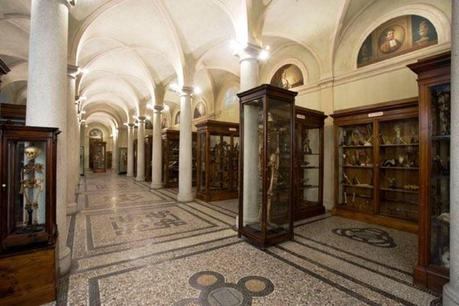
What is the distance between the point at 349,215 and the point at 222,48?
23.5 feet

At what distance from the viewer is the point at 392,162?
5441mm

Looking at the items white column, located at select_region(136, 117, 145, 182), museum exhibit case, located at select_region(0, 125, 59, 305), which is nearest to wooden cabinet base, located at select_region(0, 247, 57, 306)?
museum exhibit case, located at select_region(0, 125, 59, 305)

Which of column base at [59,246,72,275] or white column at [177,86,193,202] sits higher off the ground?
white column at [177,86,193,202]

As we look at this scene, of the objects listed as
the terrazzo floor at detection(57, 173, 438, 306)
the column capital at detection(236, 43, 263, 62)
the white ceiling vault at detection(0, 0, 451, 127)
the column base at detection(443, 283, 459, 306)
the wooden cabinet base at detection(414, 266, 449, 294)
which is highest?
the white ceiling vault at detection(0, 0, 451, 127)

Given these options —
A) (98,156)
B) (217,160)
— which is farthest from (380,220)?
(98,156)

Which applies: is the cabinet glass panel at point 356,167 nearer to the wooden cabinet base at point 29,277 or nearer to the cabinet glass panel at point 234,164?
the cabinet glass panel at point 234,164

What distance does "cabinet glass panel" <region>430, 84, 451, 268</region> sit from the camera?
9.19 feet

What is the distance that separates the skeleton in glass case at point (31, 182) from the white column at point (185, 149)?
531 centimetres

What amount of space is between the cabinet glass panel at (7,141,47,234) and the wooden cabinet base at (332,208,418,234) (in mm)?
6437

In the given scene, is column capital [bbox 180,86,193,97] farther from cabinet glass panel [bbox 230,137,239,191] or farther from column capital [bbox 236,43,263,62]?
column capital [bbox 236,43,263,62]

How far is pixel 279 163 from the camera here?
14.6 feet

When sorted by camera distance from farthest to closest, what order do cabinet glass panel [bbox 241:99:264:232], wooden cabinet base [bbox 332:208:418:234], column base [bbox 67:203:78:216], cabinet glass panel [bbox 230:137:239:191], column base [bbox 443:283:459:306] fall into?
1. cabinet glass panel [bbox 230:137:239:191]
2. column base [bbox 67:203:78:216]
3. wooden cabinet base [bbox 332:208:418:234]
4. cabinet glass panel [bbox 241:99:264:232]
5. column base [bbox 443:283:459:306]

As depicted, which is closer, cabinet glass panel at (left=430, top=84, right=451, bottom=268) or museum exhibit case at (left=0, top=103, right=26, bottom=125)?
cabinet glass panel at (left=430, top=84, right=451, bottom=268)

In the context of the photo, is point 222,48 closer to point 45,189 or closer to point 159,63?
point 159,63
